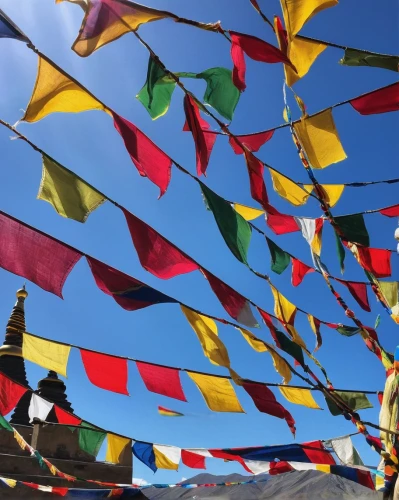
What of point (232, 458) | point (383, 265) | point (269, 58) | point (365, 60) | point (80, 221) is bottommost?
point (232, 458)

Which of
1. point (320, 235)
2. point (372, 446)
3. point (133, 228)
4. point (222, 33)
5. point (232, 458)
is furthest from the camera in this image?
point (232, 458)

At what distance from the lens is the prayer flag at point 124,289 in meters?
3.73

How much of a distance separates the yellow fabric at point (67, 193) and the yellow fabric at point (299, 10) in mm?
1816

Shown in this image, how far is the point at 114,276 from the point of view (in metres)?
3.78

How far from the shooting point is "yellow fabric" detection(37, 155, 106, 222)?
328 cm

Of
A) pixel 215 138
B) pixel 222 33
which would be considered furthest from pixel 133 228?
pixel 222 33

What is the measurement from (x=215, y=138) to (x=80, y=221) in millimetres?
1533

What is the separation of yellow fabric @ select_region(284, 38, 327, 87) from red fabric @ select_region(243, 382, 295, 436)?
2.73 meters

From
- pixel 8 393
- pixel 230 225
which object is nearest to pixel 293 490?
pixel 8 393

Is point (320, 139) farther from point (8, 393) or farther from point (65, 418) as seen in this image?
point (8, 393)

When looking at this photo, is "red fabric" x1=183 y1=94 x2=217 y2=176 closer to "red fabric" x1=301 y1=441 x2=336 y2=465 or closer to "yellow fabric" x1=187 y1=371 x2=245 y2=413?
"yellow fabric" x1=187 y1=371 x2=245 y2=413

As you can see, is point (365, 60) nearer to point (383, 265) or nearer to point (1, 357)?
point (383, 265)

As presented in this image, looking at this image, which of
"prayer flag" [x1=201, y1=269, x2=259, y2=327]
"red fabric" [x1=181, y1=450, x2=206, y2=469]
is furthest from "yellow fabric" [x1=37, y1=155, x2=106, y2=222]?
"red fabric" [x1=181, y1=450, x2=206, y2=469]

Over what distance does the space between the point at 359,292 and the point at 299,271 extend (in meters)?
0.83
